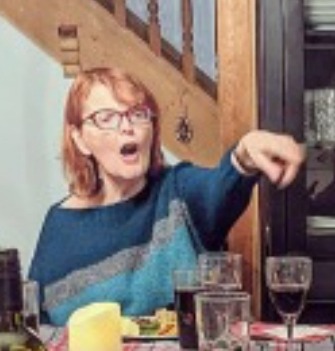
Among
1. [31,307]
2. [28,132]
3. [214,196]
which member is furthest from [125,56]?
[31,307]

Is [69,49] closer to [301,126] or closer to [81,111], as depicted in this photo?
[81,111]

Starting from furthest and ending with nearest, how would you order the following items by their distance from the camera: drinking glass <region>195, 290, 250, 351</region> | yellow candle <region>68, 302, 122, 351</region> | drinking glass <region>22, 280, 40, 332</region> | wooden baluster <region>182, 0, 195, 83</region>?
wooden baluster <region>182, 0, 195, 83</region>, drinking glass <region>22, 280, 40, 332</region>, yellow candle <region>68, 302, 122, 351</region>, drinking glass <region>195, 290, 250, 351</region>

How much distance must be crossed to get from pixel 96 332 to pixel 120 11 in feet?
4.58

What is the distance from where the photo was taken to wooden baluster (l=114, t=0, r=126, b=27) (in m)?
2.68

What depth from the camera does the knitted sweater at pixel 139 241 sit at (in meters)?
2.47

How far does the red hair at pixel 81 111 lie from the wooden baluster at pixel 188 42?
13 cm

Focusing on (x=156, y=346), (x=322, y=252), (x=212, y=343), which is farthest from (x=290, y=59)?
(x=212, y=343)

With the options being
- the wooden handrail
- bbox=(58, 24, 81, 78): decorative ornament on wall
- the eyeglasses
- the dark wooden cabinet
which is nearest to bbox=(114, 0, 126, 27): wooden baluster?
the wooden handrail

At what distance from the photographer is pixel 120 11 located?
2682 mm

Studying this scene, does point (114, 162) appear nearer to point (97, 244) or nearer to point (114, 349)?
point (97, 244)

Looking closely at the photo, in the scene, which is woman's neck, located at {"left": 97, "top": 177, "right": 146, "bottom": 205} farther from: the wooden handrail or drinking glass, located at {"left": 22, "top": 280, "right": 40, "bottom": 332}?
drinking glass, located at {"left": 22, "top": 280, "right": 40, "bottom": 332}

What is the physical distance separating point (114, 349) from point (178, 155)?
123cm

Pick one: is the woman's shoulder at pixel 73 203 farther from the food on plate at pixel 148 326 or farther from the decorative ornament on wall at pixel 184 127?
the food on plate at pixel 148 326

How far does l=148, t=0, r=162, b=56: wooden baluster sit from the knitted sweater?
365mm
